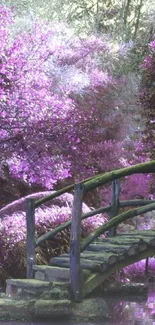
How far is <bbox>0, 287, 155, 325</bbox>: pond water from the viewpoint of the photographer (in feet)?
28.2

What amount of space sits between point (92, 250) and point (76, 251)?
4.15 ft

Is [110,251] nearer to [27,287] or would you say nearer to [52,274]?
[52,274]

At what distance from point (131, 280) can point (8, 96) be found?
4225 mm

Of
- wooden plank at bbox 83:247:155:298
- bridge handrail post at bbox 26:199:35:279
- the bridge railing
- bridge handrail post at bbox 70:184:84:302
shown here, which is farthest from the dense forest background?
bridge handrail post at bbox 70:184:84:302

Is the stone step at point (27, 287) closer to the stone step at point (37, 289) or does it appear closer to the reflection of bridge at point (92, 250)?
the stone step at point (37, 289)

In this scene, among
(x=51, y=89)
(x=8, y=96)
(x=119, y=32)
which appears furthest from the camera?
(x=119, y=32)

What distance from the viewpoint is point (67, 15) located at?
2288cm

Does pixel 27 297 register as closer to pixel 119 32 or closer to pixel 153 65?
pixel 153 65

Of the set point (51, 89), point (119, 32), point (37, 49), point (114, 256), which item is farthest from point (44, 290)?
point (119, 32)

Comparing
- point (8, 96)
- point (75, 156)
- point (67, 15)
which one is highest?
point (67, 15)

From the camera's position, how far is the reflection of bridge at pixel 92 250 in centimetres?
864

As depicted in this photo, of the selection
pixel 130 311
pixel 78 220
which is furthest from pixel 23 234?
pixel 78 220

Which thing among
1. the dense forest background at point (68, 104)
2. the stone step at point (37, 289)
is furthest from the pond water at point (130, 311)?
the dense forest background at point (68, 104)

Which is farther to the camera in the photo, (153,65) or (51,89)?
(51,89)
